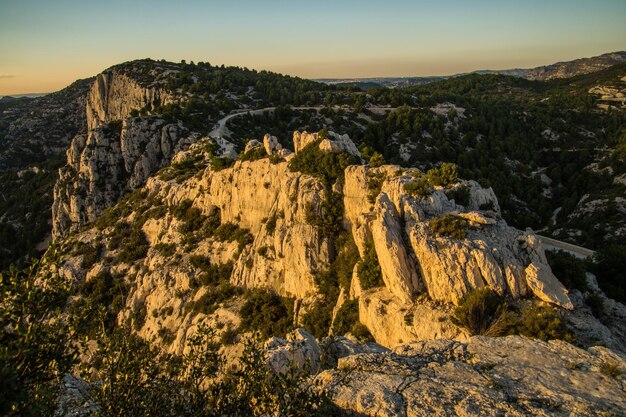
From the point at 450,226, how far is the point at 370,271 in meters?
5.92

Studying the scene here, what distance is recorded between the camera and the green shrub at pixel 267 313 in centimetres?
2978

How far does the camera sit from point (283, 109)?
8444 cm

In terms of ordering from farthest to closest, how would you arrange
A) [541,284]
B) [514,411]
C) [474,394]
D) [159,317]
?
[159,317]
[541,284]
[474,394]
[514,411]

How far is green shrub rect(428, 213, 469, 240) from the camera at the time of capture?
20297 millimetres

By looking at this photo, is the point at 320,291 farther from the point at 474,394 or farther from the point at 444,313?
the point at 474,394

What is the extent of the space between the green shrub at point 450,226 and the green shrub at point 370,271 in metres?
4.41

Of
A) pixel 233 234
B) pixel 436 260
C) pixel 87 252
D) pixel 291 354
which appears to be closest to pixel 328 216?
pixel 436 260

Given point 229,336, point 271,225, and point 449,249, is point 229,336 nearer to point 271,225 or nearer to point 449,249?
point 271,225

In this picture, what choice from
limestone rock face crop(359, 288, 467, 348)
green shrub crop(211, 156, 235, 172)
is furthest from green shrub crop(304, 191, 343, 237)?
green shrub crop(211, 156, 235, 172)

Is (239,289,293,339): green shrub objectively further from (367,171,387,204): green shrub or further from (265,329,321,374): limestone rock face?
(265,329,321,374): limestone rock face

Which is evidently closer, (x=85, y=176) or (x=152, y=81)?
(x=85, y=176)

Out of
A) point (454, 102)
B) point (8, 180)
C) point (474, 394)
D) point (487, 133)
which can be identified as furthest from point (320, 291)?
point (8, 180)

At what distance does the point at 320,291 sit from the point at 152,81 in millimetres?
105174

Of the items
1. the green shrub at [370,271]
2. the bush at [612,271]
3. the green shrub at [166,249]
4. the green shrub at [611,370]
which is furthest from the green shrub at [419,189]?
the green shrub at [166,249]
